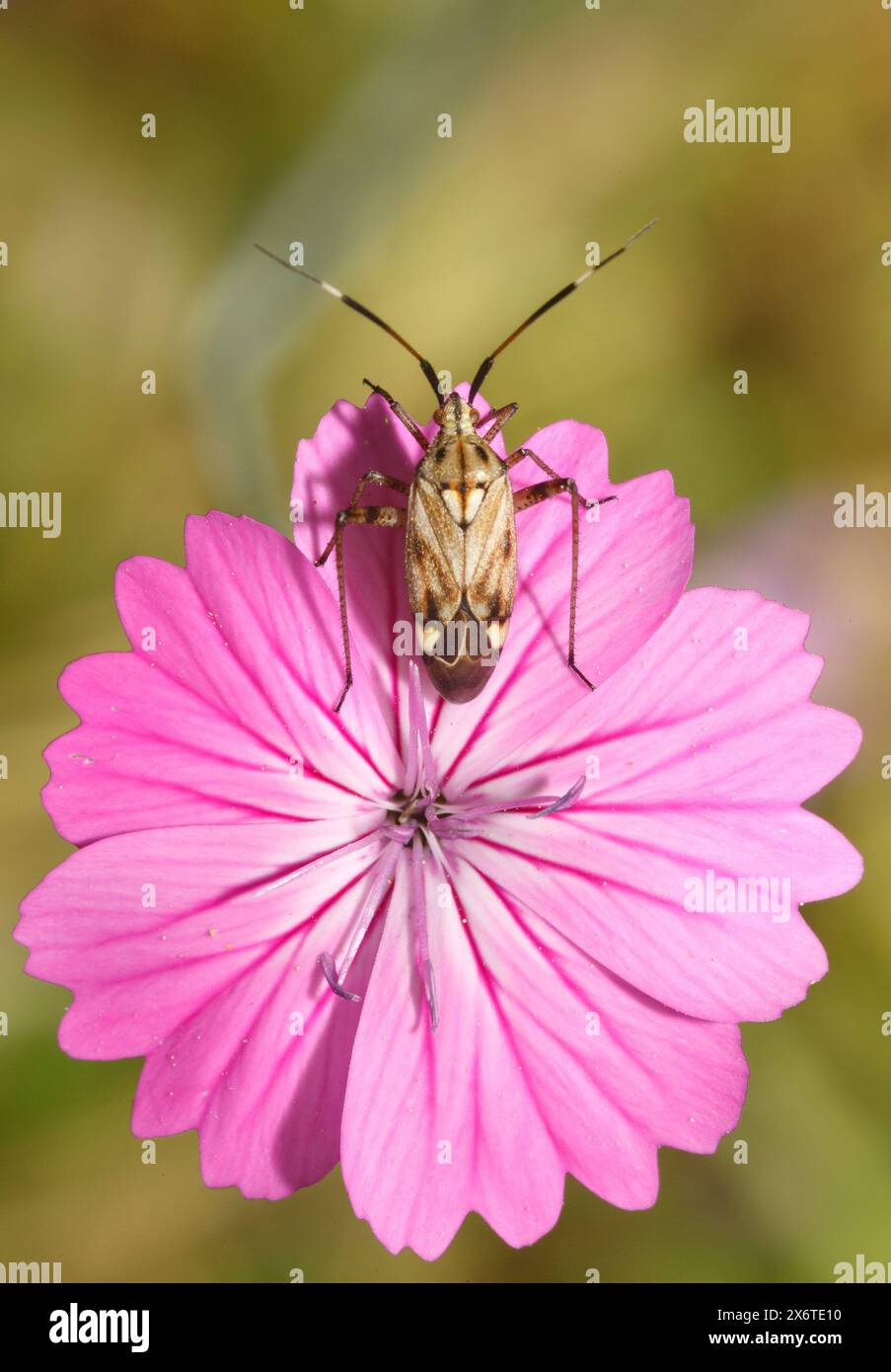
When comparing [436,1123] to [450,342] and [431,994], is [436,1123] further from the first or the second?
[450,342]

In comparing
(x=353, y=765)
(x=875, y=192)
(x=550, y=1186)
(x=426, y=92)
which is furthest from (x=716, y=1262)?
(x=426, y=92)

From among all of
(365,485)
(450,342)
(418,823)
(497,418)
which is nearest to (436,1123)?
(418,823)

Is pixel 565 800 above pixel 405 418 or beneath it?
beneath

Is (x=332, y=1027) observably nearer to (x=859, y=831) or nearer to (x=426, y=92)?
(x=859, y=831)

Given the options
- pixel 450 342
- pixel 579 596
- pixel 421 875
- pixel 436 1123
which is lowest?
pixel 436 1123

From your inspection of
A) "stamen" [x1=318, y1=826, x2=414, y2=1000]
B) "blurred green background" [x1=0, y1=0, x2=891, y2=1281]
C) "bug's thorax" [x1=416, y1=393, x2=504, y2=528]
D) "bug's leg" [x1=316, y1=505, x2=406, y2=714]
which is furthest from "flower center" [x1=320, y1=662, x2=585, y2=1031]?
"blurred green background" [x1=0, y1=0, x2=891, y2=1281]

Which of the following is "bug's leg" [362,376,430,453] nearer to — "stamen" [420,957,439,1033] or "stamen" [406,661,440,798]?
"stamen" [406,661,440,798]
